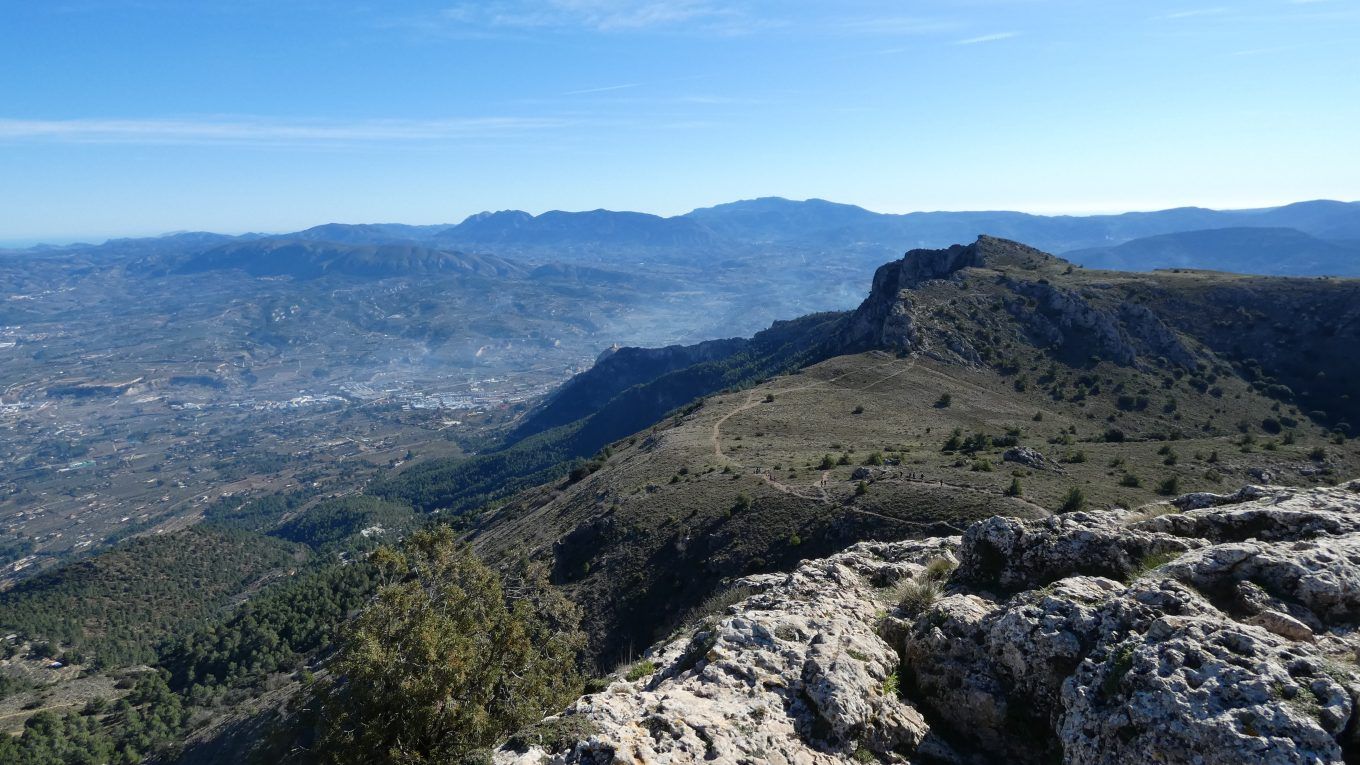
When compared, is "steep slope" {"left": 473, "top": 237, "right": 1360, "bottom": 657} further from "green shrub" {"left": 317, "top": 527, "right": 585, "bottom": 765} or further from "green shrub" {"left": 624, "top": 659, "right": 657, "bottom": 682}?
"green shrub" {"left": 624, "top": 659, "right": 657, "bottom": 682}

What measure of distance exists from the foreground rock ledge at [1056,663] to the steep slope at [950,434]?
90.9 ft

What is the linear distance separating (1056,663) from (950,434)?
6453cm

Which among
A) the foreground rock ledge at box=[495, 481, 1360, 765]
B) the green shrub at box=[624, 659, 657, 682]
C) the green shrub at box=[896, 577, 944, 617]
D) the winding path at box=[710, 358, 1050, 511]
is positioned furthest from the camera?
the winding path at box=[710, 358, 1050, 511]

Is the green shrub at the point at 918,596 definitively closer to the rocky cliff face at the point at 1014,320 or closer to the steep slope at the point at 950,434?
the steep slope at the point at 950,434

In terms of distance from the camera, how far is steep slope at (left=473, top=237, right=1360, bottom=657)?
47750 mm

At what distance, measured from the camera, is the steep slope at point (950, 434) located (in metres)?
47.8

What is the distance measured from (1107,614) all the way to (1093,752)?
297 centimetres

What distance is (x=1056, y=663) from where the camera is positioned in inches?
474

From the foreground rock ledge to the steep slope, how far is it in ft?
90.9

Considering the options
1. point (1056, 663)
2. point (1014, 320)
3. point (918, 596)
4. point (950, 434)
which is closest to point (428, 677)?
point (918, 596)

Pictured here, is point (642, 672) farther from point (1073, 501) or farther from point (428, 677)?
point (1073, 501)

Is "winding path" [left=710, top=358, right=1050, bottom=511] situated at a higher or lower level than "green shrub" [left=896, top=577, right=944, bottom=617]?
lower

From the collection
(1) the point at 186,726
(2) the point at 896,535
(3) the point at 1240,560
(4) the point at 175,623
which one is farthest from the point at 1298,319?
(4) the point at 175,623

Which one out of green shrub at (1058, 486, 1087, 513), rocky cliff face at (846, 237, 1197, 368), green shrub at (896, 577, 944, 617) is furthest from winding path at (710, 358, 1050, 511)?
green shrub at (896, 577, 944, 617)
